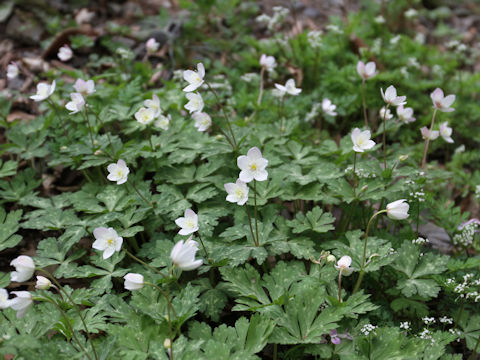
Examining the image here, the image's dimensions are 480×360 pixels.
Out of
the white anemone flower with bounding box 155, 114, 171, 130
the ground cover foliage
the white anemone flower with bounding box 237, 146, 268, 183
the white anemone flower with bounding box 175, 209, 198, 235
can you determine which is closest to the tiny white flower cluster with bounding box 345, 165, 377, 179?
the ground cover foliage

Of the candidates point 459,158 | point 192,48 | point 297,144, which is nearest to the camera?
point 297,144

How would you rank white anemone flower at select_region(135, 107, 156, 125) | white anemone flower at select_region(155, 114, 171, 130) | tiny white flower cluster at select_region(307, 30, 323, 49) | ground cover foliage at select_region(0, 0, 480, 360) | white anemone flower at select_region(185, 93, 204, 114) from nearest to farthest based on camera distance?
1. ground cover foliage at select_region(0, 0, 480, 360)
2. white anemone flower at select_region(185, 93, 204, 114)
3. white anemone flower at select_region(135, 107, 156, 125)
4. white anemone flower at select_region(155, 114, 171, 130)
5. tiny white flower cluster at select_region(307, 30, 323, 49)

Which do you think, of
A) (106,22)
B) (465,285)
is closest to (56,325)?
(465,285)

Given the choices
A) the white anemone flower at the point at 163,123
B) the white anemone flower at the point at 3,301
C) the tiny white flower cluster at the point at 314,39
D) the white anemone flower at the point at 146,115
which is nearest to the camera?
the white anemone flower at the point at 3,301

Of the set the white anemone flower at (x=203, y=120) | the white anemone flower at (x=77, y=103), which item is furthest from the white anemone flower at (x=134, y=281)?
the white anemone flower at (x=77, y=103)

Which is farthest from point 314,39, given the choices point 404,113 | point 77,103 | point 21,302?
point 21,302

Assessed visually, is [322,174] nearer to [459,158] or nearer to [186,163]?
[186,163]

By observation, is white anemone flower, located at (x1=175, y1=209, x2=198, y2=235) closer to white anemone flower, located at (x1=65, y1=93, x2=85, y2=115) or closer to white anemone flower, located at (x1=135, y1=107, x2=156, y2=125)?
white anemone flower, located at (x1=135, y1=107, x2=156, y2=125)

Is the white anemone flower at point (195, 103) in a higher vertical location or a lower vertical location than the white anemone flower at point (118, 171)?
higher

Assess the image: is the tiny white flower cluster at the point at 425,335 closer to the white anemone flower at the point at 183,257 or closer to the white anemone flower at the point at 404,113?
the white anemone flower at the point at 183,257
